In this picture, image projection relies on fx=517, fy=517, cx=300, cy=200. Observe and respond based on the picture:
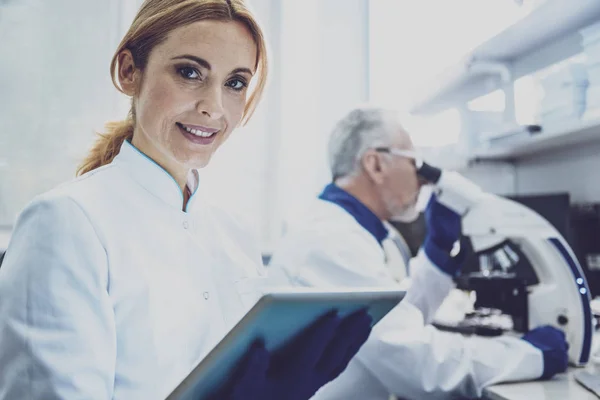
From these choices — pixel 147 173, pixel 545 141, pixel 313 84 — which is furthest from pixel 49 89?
pixel 545 141

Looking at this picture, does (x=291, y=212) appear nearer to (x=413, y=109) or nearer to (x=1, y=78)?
(x=413, y=109)

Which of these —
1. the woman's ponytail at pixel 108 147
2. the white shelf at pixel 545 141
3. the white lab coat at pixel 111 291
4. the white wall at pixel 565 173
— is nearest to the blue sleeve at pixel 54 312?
the white lab coat at pixel 111 291

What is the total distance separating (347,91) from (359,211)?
156cm

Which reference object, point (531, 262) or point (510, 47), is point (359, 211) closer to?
point (531, 262)

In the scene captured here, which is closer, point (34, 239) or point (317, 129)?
point (34, 239)

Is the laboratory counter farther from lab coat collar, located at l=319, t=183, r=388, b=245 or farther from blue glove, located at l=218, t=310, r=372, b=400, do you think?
lab coat collar, located at l=319, t=183, r=388, b=245

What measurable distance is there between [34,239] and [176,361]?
296 millimetres

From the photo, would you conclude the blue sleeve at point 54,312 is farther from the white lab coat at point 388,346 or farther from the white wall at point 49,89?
the white wall at point 49,89

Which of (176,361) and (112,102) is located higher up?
(112,102)

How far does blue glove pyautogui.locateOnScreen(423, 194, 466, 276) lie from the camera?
181 cm

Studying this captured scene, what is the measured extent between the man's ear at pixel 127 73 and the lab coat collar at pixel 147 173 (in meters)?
0.10

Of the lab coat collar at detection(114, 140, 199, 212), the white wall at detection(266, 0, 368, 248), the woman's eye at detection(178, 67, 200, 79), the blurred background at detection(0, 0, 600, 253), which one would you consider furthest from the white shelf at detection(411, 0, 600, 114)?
the lab coat collar at detection(114, 140, 199, 212)

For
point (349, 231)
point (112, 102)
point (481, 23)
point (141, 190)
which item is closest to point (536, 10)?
point (481, 23)

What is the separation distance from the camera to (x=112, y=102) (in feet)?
8.79
